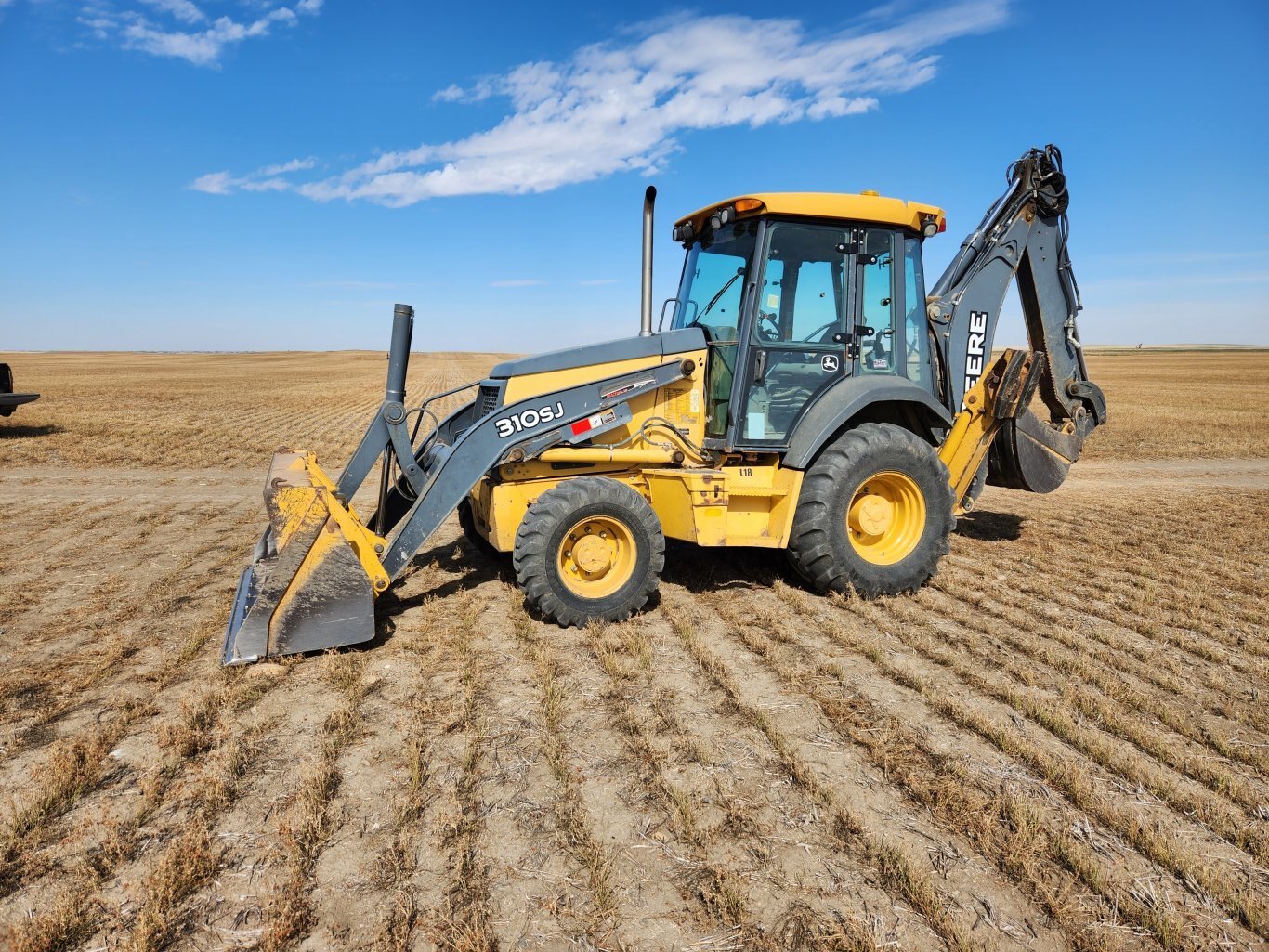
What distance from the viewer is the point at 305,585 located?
15.3 feet

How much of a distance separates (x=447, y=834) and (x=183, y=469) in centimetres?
1120

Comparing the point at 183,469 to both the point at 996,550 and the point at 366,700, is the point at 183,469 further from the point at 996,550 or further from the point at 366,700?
the point at 996,550

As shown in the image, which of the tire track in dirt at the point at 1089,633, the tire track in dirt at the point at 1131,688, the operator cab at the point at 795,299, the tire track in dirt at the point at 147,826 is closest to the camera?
the tire track in dirt at the point at 147,826

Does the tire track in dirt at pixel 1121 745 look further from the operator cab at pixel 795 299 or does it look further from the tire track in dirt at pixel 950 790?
the operator cab at pixel 795 299

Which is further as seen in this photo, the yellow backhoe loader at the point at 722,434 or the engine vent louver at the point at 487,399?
the engine vent louver at the point at 487,399

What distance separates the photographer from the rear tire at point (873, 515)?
18.9 feet

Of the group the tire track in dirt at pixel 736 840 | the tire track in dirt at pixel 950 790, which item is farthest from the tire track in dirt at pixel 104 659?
the tire track in dirt at pixel 950 790

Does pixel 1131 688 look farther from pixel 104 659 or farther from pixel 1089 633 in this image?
pixel 104 659

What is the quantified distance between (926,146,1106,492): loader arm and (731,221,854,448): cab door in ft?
4.89

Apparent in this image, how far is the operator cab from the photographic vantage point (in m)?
5.72

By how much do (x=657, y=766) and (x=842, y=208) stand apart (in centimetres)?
407

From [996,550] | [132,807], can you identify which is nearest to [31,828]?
[132,807]

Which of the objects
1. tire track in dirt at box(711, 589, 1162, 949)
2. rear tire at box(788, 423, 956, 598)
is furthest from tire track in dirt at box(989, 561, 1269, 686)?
tire track in dirt at box(711, 589, 1162, 949)

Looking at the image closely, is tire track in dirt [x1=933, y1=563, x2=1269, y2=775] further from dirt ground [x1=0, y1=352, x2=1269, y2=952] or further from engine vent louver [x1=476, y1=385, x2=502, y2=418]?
engine vent louver [x1=476, y1=385, x2=502, y2=418]
